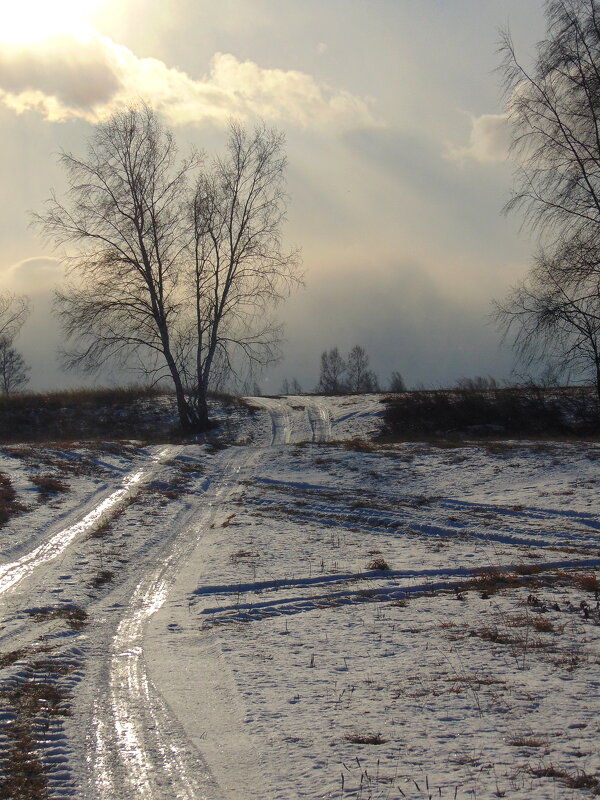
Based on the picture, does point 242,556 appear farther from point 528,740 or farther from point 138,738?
point 528,740

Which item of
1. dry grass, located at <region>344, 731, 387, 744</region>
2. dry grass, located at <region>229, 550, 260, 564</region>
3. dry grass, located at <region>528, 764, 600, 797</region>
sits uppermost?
dry grass, located at <region>528, 764, 600, 797</region>

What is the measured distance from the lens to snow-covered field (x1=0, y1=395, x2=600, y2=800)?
13.9 feet

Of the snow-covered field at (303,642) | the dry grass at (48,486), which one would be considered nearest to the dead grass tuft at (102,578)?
the snow-covered field at (303,642)

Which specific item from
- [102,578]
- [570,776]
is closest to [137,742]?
[570,776]

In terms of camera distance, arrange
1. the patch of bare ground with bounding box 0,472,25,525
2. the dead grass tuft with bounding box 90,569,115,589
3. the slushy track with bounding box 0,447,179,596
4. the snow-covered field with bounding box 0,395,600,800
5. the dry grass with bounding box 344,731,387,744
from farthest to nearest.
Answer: the patch of bare ground with bounding box 0,472,25,525 < the slushy track with bounding box 0,447,179,596 < the dead grass tuft with bounding box 90,569,115,589 < the dry grass with bounding box 344,731,387,744 < the snow-covered field with bounding box 0,395,600,800

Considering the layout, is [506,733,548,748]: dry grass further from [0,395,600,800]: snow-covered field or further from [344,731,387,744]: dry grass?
[344,731,387,744]: dry grass

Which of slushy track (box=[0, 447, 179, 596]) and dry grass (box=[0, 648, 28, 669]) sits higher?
slushy track (box=[0, 447, 179, 596])

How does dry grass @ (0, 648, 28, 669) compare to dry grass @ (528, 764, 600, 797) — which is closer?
dry grass @ (528, 764, 600, 797)

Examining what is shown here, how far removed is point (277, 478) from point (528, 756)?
14037mm

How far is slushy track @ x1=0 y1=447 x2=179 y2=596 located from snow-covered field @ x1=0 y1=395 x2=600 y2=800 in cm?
6

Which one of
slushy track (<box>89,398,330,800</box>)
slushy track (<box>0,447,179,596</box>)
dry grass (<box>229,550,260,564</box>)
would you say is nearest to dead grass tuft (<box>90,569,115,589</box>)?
slushy track (<box>89,398,330,800</box>)

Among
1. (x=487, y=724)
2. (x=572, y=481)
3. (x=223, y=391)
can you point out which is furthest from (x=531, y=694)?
(x=223, y=391)

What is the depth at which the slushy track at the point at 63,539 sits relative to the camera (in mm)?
9438

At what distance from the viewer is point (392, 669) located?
5965 millimetres
